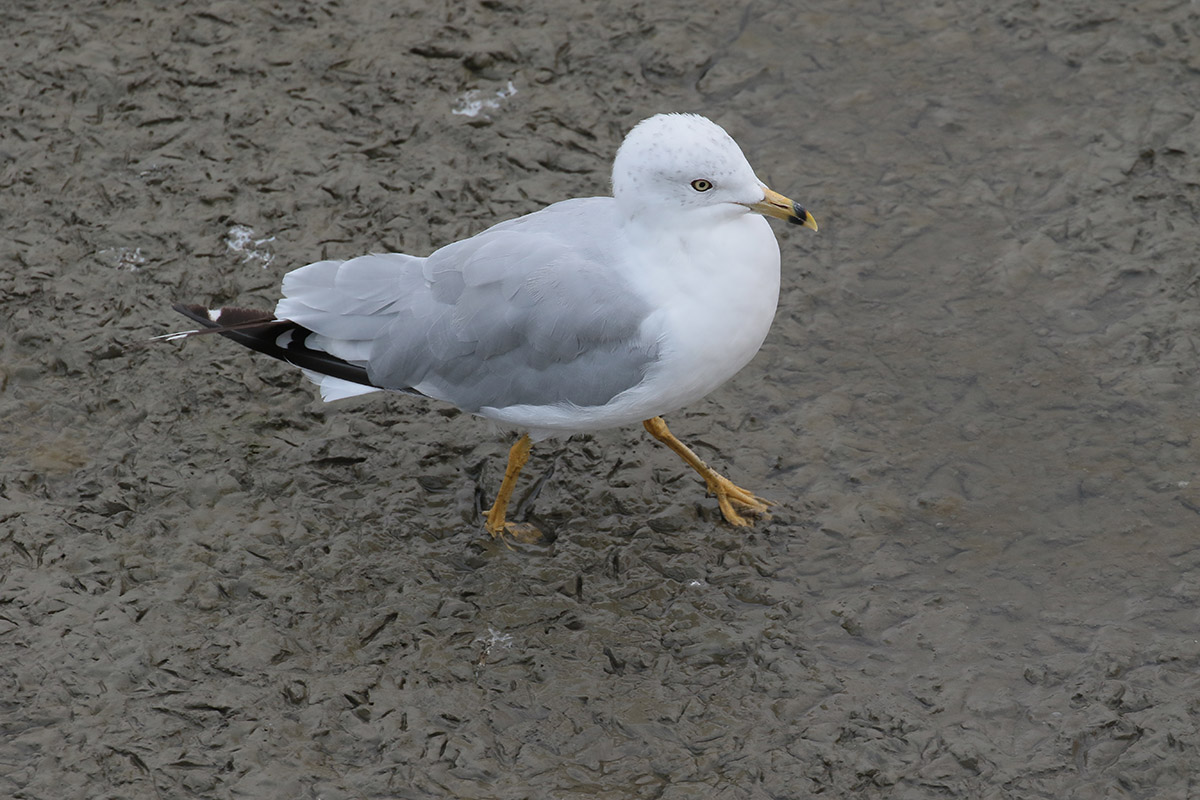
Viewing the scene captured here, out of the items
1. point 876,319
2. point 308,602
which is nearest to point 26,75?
point 308,602

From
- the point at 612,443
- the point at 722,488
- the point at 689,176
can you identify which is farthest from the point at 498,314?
the point at 722,488

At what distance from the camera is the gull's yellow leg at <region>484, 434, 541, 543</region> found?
510 cm

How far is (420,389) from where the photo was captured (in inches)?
192

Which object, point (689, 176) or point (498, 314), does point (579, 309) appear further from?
point (689, 176)

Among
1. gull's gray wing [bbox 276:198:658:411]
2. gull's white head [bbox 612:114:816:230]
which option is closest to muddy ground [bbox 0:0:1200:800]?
gull's gray wing [bbox 276:198:658:411]

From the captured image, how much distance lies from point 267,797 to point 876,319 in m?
3.28

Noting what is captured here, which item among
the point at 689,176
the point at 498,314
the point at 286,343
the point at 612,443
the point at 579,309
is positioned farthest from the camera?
the point at 612,443

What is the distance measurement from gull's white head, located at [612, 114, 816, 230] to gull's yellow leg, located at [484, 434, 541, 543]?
119 centimetres

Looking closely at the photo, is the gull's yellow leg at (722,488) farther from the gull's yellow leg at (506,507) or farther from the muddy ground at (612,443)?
the gull's yellow leg at (506,507)

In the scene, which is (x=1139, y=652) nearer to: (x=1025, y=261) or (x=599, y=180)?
(x=1025, y=261)

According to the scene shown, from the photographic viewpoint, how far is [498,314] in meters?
4.66

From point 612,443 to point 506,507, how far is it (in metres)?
0.61

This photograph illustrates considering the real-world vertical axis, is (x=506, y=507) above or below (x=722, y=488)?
below

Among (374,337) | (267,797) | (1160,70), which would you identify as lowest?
(267,797)
